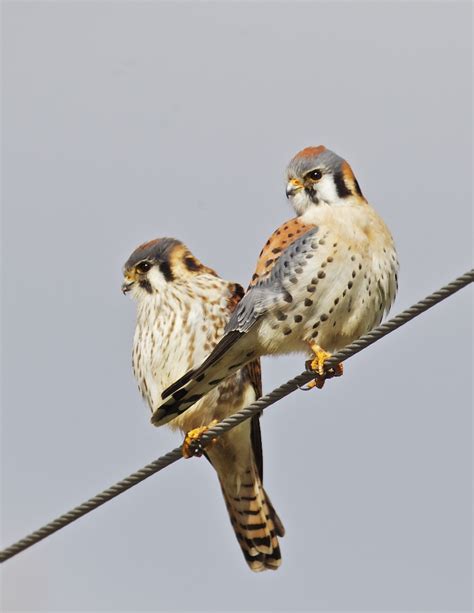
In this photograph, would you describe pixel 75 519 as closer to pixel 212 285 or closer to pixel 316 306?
pixel 316 306

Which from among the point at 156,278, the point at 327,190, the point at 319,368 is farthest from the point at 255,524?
the point at 327,190

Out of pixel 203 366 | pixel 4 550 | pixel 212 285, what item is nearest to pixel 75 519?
pixel 4 550

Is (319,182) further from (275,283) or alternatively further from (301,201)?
(275,283)

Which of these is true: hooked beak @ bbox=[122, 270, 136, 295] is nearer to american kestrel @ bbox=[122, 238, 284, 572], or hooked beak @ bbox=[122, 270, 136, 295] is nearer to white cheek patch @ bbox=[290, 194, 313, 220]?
american kestrel @ bbox=[122, 238, 284, 572]

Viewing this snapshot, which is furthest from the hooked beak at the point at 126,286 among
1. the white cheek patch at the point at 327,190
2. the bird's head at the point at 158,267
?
the white cheek patch at the point at 327,190

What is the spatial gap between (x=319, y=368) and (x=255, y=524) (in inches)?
68.6

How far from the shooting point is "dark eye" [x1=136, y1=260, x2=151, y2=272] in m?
6.70

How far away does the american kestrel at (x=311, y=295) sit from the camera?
5.34 meters

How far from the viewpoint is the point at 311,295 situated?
535 centimetres

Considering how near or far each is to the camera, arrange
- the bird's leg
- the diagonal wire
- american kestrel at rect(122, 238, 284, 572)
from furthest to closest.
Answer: american kestrel at rect(122, 238, 284, 572) < the bird's leg < the diagonal wire

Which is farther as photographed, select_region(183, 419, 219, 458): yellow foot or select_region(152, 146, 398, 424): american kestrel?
select_region(183, 419, 219, 458): yellow foot

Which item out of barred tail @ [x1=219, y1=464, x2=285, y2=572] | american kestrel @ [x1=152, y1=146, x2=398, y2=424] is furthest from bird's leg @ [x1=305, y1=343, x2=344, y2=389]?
barred tail @ [x1=219, y1=464, x2=285, y2=572]

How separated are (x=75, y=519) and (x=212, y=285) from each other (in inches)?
71.0

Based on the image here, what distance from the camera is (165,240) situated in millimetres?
6820
